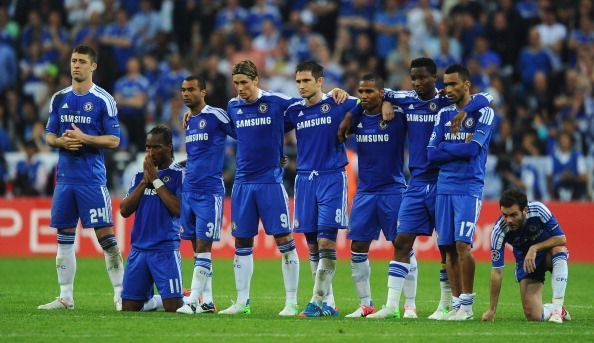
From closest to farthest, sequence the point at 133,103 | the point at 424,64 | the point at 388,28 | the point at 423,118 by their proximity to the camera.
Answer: the point at 424,64 < the point at 423,118 < the point at 133,103 < the point at 388,28

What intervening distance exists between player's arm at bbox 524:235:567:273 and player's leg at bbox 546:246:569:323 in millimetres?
74

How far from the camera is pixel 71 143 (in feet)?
43.6

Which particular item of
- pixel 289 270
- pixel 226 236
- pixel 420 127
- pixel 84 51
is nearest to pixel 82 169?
pixel 84 51

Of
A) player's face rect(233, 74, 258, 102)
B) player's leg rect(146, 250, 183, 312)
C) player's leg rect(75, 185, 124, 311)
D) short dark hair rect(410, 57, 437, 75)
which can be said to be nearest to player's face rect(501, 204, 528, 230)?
short dark hair rect(410, 57, 437, 75)

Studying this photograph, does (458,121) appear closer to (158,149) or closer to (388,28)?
(158,149)

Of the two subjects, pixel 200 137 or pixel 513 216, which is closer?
pixel 513 216

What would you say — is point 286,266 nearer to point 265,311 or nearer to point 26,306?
point 265,311

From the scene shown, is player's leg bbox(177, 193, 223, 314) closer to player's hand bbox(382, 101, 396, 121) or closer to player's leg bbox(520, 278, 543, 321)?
player's hand bbox(382, 101, 396, 121)

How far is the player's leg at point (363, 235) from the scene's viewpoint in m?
13.0

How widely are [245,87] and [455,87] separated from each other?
2413 mm

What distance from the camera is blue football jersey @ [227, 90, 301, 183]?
13.2 meters

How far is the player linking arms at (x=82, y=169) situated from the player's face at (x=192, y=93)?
915mm

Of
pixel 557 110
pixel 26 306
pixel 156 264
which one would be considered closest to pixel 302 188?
pixel 156 264

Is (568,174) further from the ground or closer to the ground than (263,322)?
further from the ground
